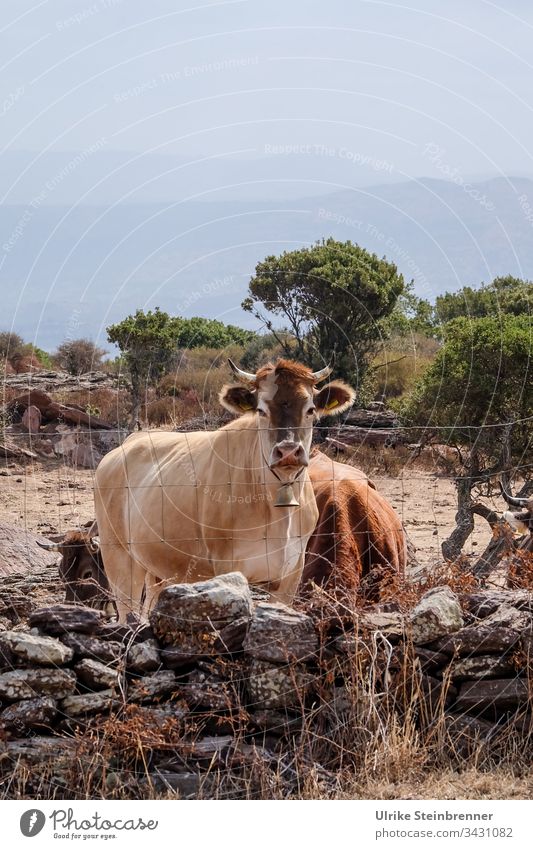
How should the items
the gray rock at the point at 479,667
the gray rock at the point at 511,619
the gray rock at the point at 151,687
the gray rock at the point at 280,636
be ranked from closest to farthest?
1. the gray rock at the point at 151,687
2. the gray rock at the point at 280,636
3. the gray rock at the point at 479,667
4. the gray rock at the point at 511,619

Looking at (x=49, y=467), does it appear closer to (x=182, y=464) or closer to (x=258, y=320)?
(x=258, y=320)

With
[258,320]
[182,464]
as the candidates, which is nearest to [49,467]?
[258,320]

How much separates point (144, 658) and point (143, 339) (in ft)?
73.8

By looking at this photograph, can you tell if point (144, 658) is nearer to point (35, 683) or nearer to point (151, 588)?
point (35, 683)

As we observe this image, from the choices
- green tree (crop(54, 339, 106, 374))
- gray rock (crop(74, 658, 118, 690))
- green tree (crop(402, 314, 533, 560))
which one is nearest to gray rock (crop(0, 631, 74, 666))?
gray rock (crop(74, 658, 118, 690))

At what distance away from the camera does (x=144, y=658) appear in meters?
7.09

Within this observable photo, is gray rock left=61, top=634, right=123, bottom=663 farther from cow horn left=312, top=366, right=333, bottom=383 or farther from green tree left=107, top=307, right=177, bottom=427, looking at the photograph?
green tree left=107, top=307, right=177, bottom=427

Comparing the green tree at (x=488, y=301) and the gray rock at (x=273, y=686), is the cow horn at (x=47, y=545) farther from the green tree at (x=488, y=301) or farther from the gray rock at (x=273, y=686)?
the green tree at (x=488, y=301)

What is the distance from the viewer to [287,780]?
22.3 feet

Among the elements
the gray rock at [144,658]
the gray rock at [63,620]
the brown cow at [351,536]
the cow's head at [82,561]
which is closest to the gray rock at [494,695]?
the brown cow at [351,536]

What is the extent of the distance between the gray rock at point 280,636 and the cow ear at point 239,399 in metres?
2.95

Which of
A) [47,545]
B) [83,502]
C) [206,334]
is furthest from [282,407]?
[206,334]

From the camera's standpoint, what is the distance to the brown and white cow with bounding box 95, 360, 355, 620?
9.34m

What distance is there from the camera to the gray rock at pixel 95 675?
7004 mm
